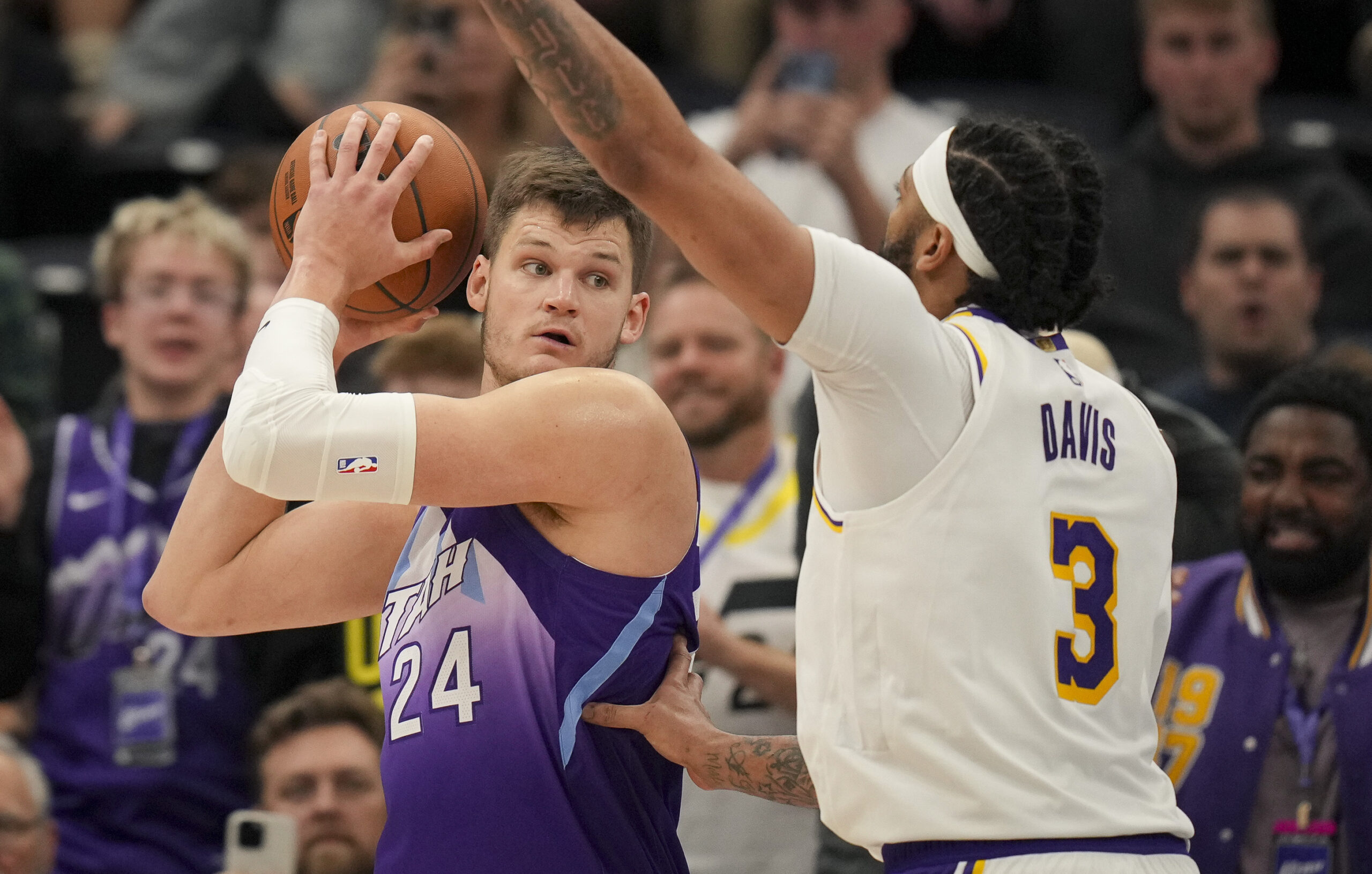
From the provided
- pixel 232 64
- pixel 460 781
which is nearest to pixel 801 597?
pixel 460 781

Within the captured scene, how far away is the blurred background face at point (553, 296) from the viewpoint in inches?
140

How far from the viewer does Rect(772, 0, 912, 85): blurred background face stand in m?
7.87

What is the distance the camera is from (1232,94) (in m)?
8.25

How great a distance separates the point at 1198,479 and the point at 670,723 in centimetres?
262

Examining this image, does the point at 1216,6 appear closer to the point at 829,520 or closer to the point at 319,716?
the point at 319,716

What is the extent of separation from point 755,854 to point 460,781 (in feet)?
6.58

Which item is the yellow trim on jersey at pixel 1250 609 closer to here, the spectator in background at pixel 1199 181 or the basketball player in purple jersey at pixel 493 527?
the basketball player in purple jersey at pixel 493 527

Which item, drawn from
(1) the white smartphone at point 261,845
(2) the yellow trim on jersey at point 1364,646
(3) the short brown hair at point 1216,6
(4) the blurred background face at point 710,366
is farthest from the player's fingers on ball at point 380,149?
(3) the short brown hair at point 1216,6

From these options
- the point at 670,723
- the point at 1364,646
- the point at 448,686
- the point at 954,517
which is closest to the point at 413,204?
the point at 448,686

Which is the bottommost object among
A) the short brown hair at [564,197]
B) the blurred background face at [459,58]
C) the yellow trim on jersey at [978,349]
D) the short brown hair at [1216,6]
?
the yellow trim on jersey at [978,349]

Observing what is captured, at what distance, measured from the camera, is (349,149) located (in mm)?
3549

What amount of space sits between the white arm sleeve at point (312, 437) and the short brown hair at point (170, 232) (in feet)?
10.8

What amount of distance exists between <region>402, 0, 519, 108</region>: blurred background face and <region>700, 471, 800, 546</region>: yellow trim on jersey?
10.5 feet

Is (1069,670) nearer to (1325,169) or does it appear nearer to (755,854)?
(755,854)
